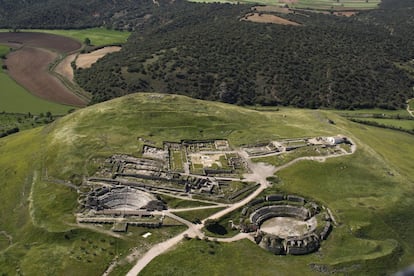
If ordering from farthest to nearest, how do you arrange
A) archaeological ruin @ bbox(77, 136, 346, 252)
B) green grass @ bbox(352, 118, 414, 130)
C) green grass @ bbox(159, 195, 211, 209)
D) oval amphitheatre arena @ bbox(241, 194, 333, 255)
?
green grass @ bbox(352, 118, 414, 130)
green grass @ bbox(159, 195, 211, 209)
archaeological ruin @ bbox(77, 136, 346, 252)
oval amphitheatre arena @ bbox(241, 194, 333, 255)

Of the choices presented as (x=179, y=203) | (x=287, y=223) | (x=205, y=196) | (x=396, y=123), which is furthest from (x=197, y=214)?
(x=396, y=123)

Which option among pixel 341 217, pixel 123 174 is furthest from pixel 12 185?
pixel 341 217

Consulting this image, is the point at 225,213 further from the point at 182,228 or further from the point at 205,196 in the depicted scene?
the point at 182,228

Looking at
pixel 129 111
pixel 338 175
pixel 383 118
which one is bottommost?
pixel 383 118

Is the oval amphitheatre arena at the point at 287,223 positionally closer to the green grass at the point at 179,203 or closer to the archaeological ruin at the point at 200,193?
the archaeological ruin at the point at 200,193

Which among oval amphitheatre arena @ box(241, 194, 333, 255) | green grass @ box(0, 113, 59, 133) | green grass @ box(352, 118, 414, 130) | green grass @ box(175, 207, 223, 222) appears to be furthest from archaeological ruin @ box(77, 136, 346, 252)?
green grass @ box(352, 118, 414, 130)

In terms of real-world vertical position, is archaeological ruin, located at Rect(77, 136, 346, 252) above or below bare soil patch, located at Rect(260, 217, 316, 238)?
above

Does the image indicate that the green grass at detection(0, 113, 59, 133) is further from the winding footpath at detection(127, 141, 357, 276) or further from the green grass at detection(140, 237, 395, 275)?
the green grass at detection(140, 237, 395, 275)

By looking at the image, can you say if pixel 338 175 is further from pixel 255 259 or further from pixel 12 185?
pixel 12 185
